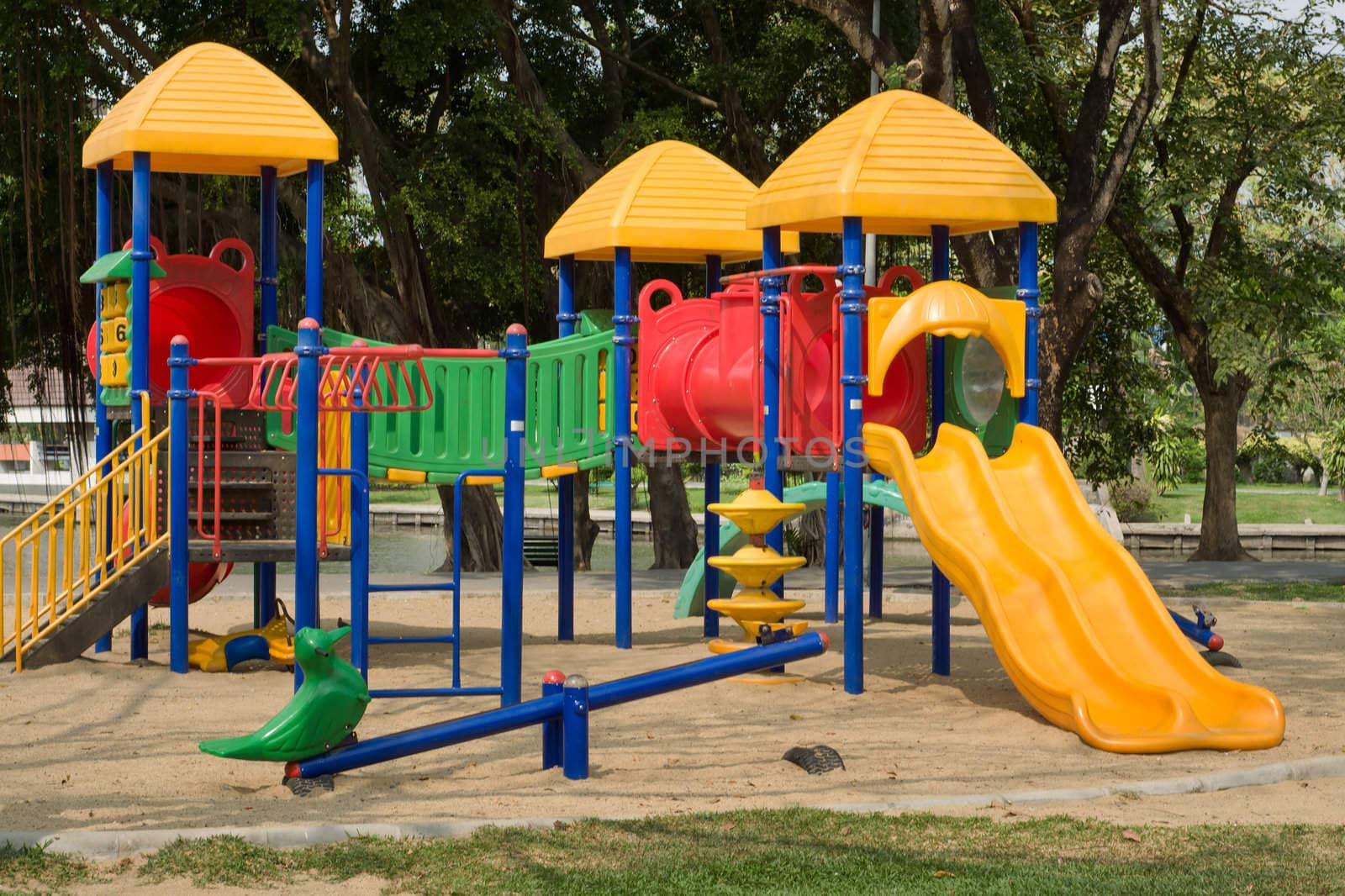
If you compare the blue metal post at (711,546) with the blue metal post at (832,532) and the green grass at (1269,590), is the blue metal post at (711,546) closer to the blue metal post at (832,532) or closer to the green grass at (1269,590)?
the blue metal post at (832,532)

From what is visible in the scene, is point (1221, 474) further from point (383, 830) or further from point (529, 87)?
point (383, 830)

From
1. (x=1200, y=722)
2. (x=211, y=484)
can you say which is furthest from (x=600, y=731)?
(x=211, y=484)

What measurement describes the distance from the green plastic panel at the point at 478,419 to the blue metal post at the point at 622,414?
0.11 m

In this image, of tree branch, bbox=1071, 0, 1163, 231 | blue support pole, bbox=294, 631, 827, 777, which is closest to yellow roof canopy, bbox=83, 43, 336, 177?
blue support pole, bbox=294, 631, 827, 777

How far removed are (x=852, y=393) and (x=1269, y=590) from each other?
8.13 meters

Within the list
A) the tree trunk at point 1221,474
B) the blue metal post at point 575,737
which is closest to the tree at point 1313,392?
the tree trunk at point 1221,474

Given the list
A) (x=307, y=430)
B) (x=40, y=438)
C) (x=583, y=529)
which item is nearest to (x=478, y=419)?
(x=307, y=430)

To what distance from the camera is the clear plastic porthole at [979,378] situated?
33.5ft

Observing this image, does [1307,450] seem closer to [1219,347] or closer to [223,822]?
[1219,347]

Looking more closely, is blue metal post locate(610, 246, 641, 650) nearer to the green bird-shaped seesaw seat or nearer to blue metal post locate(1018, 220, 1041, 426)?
blue metal post locate(1018, 220, 1041, 426)

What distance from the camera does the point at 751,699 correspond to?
368 inches

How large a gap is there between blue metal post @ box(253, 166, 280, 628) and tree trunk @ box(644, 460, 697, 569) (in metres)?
9.47

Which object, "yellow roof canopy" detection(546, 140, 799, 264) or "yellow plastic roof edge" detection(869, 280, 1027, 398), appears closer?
"yellow plastic roof edge" detection(869, 280, 1027, 398)

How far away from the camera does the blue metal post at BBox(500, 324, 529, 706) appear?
8.84m
